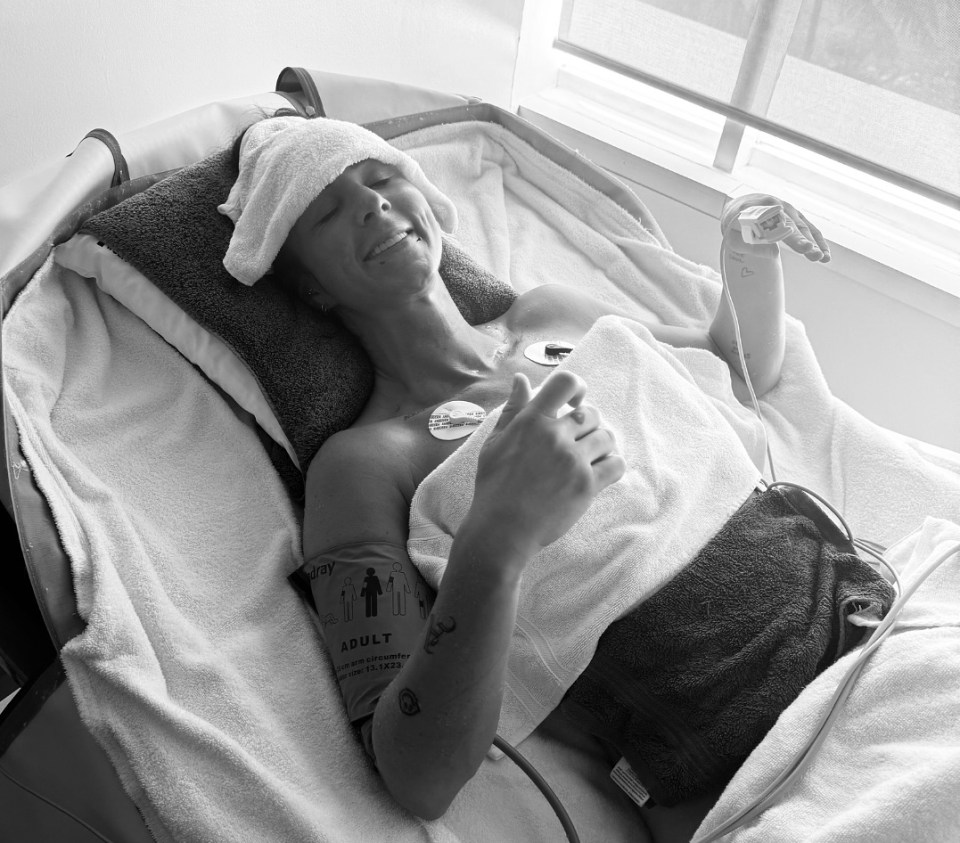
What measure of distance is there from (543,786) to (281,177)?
0.85m

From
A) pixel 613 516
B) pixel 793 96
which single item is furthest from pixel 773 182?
pixel 613 516

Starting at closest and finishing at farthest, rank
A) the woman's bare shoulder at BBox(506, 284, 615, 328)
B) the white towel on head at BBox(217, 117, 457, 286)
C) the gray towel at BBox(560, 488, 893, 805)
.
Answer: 1. the gray towel at BBox(560, 488, 893, 805)
2. the white towel on head at BBox(217, 117, 457, 286)
3. the woman's bare shoulder at BBox(506, 284, 615, 328)

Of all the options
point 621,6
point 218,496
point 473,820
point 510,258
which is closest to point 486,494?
point 473,820

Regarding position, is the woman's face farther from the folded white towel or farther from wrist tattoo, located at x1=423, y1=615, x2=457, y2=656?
wrist tattoo, located at x1=423, y1=615, x2=457, y2=656

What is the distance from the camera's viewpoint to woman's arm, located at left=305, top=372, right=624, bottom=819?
827mm

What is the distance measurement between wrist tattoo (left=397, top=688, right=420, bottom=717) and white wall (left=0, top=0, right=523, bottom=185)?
1.10 metres

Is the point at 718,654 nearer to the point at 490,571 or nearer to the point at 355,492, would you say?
the point at 490,571

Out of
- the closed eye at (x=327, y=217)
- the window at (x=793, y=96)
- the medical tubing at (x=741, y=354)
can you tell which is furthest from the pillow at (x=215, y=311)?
the window at (x=793, y=96)

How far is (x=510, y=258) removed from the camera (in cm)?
169

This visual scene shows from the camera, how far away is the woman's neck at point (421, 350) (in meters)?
1.29

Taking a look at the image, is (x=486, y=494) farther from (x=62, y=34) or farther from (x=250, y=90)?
(x=250, y=90)

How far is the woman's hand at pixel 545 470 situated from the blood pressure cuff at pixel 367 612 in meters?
0.20

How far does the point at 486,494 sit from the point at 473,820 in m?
0.38

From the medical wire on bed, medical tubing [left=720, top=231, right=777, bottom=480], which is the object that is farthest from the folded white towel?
the medical wire on bed
